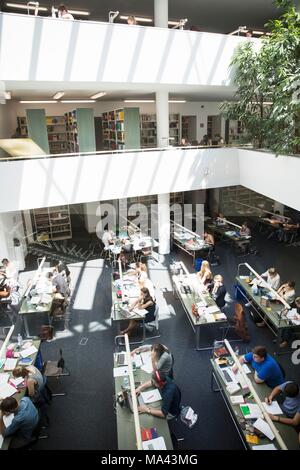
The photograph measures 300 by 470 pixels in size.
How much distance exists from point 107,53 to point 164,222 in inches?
225

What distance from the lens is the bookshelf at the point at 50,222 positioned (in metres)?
13.2

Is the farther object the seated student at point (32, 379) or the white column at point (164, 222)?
the white column at point (164, 222)

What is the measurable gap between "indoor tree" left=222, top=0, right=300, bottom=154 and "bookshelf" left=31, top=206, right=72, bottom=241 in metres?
7.48

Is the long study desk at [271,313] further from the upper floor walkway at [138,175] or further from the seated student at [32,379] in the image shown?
the seated student at [32,379]

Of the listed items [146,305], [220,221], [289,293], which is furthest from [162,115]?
[289,293]

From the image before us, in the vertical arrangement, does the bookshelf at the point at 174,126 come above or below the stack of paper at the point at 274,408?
above

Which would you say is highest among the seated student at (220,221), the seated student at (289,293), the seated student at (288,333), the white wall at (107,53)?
the white wall at (107,53)

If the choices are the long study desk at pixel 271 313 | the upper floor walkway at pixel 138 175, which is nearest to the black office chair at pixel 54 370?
the upper floor walkway at pixel 138 175

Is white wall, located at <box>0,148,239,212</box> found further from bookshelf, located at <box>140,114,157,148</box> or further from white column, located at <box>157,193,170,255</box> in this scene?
bookshelf, located at <box>140,114,157,148</box>

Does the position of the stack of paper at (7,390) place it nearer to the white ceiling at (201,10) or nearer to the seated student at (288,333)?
the seated student at (288,333)

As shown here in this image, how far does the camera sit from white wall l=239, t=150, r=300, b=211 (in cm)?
759

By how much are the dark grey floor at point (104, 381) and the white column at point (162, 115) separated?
4.85 meters

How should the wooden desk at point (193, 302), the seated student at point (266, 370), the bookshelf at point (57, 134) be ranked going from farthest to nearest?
the bookshelf at point (57, 134) < the wooden desk at point (193, 302) < the seated student at point (266, 370)

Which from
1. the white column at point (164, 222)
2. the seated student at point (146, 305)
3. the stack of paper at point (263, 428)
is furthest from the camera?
the white column at point (164, 222)
